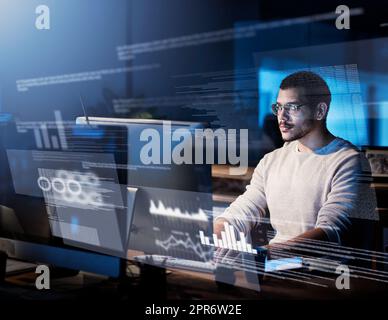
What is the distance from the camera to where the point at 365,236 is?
69.3 inches

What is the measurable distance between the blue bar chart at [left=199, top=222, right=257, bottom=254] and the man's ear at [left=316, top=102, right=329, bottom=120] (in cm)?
43

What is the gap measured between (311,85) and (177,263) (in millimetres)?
711

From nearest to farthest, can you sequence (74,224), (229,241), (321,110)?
1. (321,110)
2. (229,241)
3. (74,224)

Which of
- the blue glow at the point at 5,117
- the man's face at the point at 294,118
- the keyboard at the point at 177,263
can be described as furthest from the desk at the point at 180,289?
the blue glow at the point at 5,117

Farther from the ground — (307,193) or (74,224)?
(307,193)

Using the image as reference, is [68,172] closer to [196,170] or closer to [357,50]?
[196,170]

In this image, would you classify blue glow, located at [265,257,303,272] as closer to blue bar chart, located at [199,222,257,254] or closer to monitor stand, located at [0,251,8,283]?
blue bar chart, located at [199,222,257,254]

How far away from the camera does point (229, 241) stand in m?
1.90

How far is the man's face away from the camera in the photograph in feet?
5.95

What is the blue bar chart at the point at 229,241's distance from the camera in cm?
188

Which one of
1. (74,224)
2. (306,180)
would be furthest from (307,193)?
(74,224)

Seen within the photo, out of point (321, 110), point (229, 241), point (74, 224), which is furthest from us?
point (74, 224)

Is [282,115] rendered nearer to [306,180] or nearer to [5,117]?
[306,180]

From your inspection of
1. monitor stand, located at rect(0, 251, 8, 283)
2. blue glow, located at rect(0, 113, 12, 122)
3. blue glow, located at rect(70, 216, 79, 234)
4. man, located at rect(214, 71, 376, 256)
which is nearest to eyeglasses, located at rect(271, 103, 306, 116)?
man, located at rect(214, 71, 376, 256)
